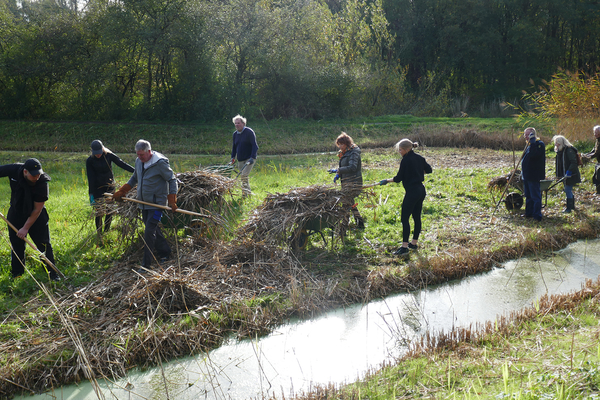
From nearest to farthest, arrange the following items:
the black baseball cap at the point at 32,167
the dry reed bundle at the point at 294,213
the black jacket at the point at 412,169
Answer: the black baseball cap at the point at 32,167 → the dry reed bundle at the point at 294,213 → the black jacket at the point at 412,169

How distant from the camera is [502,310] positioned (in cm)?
618

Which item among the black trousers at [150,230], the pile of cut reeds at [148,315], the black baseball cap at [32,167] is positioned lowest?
the pile of cut reeds at [148,315]

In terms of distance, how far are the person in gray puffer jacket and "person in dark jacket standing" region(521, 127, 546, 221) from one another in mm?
7138

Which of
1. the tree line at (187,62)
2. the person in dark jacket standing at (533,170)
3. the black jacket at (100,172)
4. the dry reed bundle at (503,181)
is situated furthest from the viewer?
the tree line at (187,62)

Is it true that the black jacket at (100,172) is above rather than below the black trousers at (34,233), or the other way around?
above

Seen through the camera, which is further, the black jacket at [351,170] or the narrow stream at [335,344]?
the black jacket at [351,170]

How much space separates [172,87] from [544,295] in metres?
25.8

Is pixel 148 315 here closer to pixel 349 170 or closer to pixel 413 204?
pixel 349 170

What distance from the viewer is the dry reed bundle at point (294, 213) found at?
749 centimetres

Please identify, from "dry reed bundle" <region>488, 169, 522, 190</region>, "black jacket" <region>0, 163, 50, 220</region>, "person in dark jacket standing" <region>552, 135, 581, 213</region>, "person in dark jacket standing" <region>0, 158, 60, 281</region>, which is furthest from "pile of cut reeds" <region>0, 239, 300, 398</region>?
"person in dark jacket standing" <region>552, 135, 581, 213</region>

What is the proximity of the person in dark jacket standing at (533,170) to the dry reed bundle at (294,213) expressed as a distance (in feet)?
14.2

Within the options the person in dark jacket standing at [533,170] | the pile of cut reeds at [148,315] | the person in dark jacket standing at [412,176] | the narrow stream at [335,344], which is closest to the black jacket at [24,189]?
the pile of cut reeds at [148,315]

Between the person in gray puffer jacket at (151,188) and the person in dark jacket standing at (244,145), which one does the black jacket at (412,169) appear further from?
the person in dark jacket standing at (244,145)

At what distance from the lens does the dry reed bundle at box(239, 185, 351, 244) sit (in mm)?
7492
